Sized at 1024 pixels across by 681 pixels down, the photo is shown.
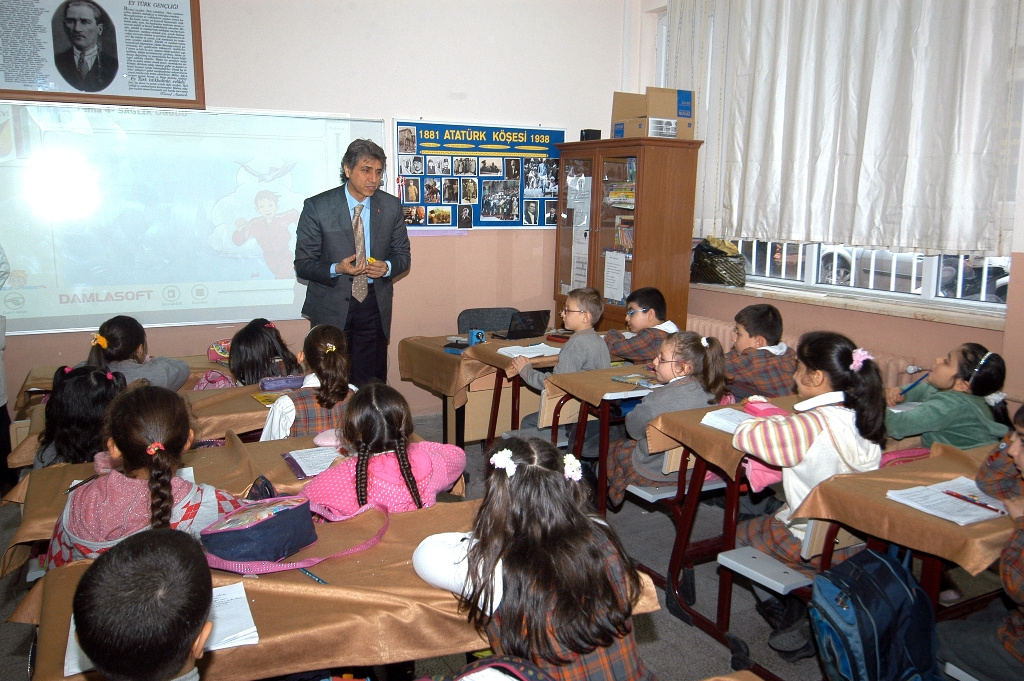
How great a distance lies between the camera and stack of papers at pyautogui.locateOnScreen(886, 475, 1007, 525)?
1.98 metres

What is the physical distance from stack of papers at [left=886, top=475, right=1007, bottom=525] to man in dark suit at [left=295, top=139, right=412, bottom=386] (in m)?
2.82

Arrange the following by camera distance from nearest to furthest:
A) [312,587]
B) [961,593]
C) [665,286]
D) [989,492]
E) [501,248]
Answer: [312,587] < [989,492] < [961,593] < [665,286] < [501,248]

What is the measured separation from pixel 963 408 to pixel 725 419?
93 centimetres

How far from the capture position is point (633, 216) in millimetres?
5125

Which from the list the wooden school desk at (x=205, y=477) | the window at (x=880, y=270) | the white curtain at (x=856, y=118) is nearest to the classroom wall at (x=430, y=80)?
the white curtain at (x=856, y=118)

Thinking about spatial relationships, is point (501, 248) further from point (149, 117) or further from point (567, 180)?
point (149, 117)

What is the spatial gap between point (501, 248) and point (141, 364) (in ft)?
9.50

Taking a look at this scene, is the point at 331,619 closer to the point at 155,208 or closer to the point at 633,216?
the point at 155,208

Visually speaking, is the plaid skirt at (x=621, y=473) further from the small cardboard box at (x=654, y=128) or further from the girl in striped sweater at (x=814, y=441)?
the small cardboard box at (x=654, y=128)

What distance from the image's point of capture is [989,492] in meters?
2.14

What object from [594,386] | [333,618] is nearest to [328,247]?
[594,386]

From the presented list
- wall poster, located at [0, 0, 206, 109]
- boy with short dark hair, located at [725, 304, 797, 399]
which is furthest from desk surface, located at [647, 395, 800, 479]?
wall poster, located at [0, 0, 206, 109]

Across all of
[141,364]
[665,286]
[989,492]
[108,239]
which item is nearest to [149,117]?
[108,239]

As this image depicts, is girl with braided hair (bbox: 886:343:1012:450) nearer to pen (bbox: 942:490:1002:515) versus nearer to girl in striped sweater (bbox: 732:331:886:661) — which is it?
girl in striped sweater (bbox: 732:331:886:661)
